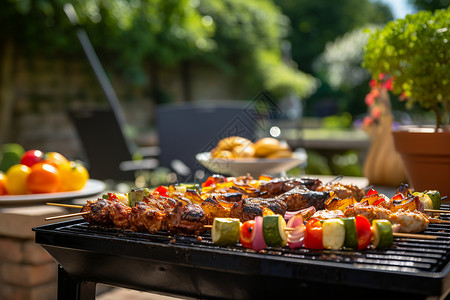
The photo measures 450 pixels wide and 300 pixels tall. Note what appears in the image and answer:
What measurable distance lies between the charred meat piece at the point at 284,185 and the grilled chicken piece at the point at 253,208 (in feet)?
0.84

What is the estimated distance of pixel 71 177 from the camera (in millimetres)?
2553

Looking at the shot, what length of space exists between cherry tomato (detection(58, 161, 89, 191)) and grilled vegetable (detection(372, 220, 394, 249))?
5.84 feet

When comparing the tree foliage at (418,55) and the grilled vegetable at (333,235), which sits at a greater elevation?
the tree foliage at (418,55)

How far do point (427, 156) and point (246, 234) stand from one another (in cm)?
119

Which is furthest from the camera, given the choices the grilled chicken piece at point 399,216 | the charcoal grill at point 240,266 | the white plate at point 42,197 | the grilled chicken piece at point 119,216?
the white plate at point 42,197

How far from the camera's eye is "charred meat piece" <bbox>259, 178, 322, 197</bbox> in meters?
1.75

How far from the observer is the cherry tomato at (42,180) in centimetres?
244

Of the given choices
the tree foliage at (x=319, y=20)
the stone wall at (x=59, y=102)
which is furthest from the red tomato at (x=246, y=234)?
the tree foliage at (x=319, y=20)

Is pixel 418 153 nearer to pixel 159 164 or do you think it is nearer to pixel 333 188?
pixel 333 188

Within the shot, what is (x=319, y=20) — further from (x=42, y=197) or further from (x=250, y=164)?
(x=42, y=197)

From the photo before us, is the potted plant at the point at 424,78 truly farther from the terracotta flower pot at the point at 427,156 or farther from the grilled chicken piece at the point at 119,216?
the grilled chicken piece at the point at 119,216

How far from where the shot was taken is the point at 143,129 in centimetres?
1109

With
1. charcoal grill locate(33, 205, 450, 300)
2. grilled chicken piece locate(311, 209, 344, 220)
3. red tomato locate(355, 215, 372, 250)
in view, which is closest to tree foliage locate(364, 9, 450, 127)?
charcoal grill locate(33, 205, 450, 300)

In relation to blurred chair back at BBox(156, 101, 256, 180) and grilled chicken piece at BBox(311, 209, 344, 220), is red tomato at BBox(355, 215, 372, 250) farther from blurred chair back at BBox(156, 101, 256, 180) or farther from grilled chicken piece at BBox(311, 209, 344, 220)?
blurred chair back at BBox(156, 101, 256, 180)
